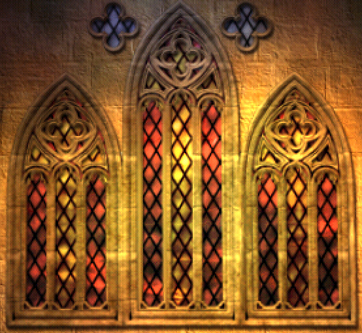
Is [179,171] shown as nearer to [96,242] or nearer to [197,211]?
[197,211]

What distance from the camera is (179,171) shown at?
488 cm

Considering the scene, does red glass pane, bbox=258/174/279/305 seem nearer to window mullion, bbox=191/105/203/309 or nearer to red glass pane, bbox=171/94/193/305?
window mullion, bbox=191/105/203/309

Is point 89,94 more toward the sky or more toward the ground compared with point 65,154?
more toward the sky

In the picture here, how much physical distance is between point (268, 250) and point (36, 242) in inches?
97.0

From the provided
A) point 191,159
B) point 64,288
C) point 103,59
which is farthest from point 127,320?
point 103,59

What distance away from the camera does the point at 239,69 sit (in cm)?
482

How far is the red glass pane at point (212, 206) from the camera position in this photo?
4.81 m

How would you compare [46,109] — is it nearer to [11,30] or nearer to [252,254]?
[11,30]

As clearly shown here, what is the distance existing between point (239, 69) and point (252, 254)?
1.93 meters

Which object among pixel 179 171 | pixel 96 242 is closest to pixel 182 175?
pixel 179 171

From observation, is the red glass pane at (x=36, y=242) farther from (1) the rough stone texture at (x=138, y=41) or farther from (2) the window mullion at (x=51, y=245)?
(1) the rough stone texture at (x=138, y=41)

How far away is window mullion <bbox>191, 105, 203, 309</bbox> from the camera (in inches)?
188

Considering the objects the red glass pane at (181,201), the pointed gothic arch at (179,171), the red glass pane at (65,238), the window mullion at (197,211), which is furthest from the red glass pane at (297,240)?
the red glass pane at (65,238)

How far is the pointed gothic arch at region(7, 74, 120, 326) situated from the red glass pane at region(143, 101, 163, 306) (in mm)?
327
